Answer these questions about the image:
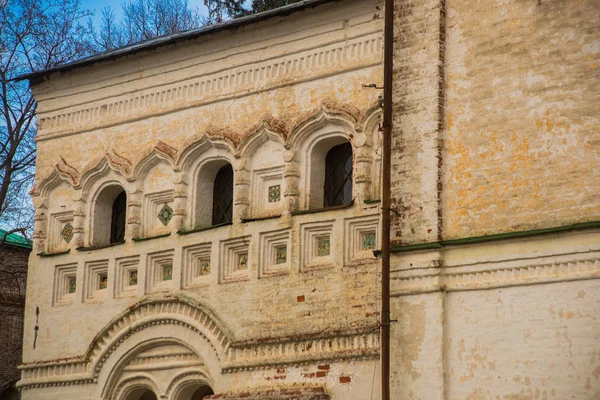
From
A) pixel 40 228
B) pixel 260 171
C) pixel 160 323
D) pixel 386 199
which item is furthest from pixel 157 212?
pixel 386 199

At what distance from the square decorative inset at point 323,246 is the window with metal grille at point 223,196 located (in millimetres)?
1745

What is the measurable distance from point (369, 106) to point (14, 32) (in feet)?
36.5

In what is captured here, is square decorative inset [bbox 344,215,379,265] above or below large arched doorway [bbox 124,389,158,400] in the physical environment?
above

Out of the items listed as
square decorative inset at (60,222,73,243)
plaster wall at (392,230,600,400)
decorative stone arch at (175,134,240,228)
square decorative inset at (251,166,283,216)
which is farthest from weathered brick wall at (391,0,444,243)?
square decorative inset at (60,222,73,243)

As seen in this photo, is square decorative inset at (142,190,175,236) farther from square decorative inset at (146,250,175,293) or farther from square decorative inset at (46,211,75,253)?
square decorative inset at (46,211,75,253)

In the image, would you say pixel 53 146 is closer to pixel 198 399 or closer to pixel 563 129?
pixel 198 399

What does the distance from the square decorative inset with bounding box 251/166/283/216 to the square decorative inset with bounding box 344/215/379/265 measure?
1232 millimetres

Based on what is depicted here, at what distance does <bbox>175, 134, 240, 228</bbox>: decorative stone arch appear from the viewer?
55.5 feet

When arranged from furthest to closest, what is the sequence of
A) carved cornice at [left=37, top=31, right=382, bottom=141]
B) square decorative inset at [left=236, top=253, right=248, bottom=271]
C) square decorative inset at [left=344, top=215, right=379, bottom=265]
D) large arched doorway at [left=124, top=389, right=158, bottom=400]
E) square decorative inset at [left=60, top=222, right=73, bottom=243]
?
square decorative inset at [left=60, top=222, right=73, bottom=243] → large arched doorway at [left=124, top=389, right=158, bottom=400] → square decorative inset at [left=236, top=253, right=248, bottom=271] → carved cornice at [left=37, top=31, right=382, bottom=141] → square decorative inset at [left=344, top=215, right=379, bottom=265]

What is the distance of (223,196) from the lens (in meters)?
17.1

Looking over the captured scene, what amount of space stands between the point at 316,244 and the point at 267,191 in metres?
1.14

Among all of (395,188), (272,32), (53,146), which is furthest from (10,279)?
(395,188)

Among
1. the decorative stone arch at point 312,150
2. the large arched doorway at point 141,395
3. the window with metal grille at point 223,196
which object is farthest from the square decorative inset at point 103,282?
the decorative stone arch at point 312,150

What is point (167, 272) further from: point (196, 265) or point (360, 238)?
point (360, 238)
